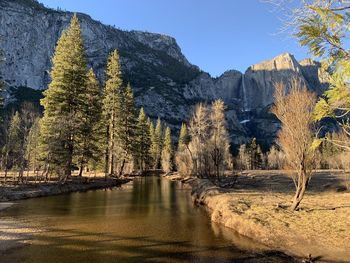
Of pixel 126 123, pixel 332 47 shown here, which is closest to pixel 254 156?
pixel 126 123

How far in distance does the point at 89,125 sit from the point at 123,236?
2919 cm

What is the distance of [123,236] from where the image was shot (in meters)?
15.4

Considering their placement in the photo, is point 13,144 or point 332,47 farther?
point 13,144

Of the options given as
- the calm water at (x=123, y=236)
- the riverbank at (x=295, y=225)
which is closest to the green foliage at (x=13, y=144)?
the calm water at (x=123, y=236)

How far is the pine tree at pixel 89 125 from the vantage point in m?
41.4

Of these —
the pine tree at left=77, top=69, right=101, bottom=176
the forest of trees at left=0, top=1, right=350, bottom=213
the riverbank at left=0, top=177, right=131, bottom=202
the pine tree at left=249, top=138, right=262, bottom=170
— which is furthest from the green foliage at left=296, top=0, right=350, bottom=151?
the pine tree at left=249, top=138, right=262, bottom=170

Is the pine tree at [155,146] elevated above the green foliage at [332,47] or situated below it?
above

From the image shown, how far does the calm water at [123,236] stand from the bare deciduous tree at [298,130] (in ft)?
21.1

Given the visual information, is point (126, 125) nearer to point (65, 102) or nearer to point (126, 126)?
point (126, 126)

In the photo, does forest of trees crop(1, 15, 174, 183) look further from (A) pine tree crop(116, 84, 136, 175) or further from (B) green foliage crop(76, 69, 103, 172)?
(A) pine tree crop(116, 84, 136, 175)

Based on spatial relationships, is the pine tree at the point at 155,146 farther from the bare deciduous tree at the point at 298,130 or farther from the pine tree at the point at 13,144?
the bare deciduous tree at the point at 298,130

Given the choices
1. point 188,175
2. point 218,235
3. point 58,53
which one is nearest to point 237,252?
point 218,235

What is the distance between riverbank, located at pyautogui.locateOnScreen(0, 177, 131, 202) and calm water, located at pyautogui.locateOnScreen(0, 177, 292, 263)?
307 centimetres

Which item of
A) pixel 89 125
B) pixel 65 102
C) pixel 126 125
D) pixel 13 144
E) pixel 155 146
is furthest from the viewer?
pixel 155 146
